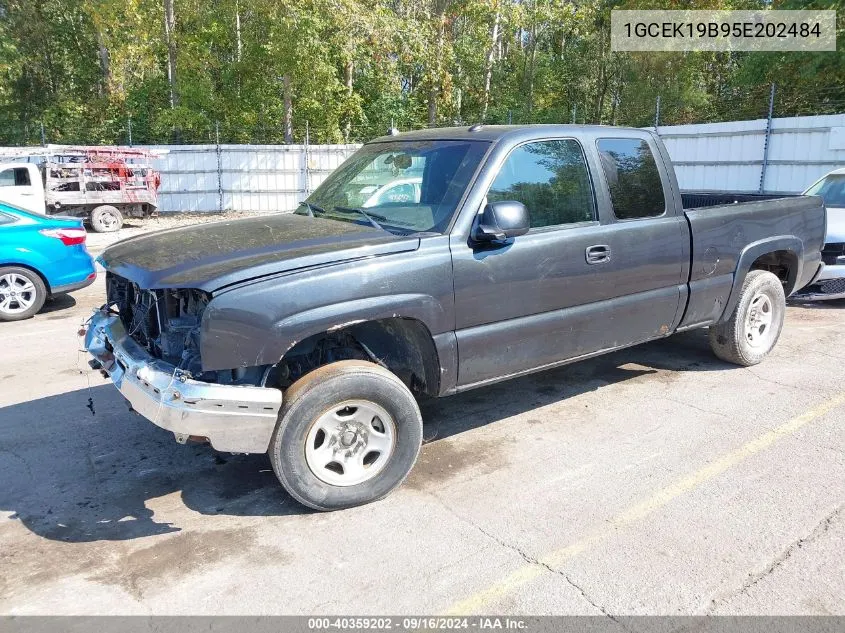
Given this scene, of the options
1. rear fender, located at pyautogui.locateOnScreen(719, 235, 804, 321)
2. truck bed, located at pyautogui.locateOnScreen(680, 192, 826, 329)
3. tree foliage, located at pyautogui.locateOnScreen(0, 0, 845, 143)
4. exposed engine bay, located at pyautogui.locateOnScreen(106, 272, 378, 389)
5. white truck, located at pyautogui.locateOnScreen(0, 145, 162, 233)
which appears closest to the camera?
exposed engine bay, located at pyautogui.locateOnScreen(106, 272, 378, 389)

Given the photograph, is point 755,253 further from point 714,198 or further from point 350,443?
point 350,443

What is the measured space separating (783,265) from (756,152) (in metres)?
11.3

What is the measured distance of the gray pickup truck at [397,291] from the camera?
333 cm

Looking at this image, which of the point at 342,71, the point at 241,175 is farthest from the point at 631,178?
the point at 342,71

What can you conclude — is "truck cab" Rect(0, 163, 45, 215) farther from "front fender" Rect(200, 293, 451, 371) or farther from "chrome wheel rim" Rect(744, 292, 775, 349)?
"chrome wheel rim" Rect(744, 292, 775, 349)

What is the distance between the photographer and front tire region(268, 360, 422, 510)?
11.3 ft

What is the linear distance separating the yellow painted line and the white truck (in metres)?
16.2

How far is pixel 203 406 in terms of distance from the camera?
3.20 m

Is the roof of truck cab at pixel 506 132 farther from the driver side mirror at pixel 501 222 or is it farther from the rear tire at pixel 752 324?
the rear tire at pixel 752 324

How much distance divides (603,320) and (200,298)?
8.47 ft

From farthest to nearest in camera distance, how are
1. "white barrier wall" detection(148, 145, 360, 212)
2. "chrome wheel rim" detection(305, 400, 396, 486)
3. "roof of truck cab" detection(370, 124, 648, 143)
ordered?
"white barrier wall" detection(148, 145, 360, 212) → "roof of truck cab" detection(370, 124, 648, 143) → "chrome wheel rim" detection(305, 400, 396, 486)

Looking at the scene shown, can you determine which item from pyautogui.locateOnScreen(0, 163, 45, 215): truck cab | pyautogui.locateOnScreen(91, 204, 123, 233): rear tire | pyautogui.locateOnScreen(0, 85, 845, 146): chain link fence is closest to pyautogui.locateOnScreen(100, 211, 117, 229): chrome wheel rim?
pyautogui.locateOnScreen(91, 204, 123, 233): rear tire

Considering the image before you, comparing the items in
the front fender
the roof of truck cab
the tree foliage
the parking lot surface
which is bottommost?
the parking lot surface

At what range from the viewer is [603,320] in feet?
15.1
